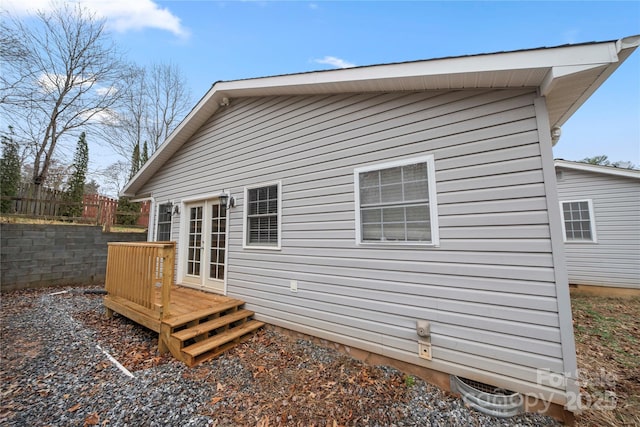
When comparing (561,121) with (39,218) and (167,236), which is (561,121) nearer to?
(167,236)

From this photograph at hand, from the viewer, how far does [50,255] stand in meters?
6.30

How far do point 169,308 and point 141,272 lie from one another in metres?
0.84

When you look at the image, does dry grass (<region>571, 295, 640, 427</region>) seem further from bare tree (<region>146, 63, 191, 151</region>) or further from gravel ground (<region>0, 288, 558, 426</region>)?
bare tree (<region>146, 63, 191, 151</region>)

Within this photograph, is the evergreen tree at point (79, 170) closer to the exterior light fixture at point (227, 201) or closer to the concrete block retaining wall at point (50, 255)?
the concrete block retaining wall at point (50, 255)

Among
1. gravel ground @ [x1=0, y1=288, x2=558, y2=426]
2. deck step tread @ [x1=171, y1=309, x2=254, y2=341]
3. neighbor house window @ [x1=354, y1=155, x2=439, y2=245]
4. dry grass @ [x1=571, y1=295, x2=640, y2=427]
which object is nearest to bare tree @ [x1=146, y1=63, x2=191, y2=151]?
gravel ground @ [x1=0, y1=288, x2=558, y2=426]

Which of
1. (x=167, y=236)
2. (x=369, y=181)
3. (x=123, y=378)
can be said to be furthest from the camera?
(x=167, y=236)

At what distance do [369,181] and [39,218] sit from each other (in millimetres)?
9418

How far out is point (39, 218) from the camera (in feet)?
22.4

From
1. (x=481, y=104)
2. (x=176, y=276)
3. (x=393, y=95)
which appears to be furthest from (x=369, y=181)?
(x=176, y=276)

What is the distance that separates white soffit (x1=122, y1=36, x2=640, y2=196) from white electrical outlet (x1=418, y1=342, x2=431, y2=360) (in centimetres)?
286

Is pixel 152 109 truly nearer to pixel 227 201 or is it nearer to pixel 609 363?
pixel 227 201

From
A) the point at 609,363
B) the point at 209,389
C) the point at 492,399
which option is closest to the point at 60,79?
the point at 209,389

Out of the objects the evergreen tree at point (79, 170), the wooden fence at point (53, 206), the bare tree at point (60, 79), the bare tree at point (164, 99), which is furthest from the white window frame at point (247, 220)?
the bare tree at point (164, 99)

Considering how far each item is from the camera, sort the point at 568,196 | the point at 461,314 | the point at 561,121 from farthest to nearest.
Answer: the point at 568,196 < the point at 561,121 < the point at 461,314
